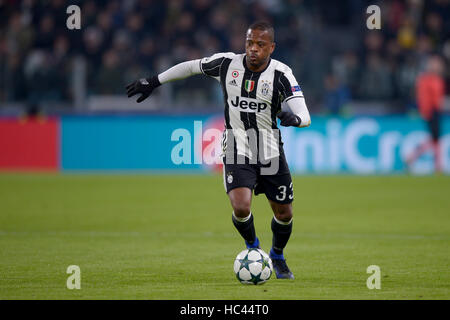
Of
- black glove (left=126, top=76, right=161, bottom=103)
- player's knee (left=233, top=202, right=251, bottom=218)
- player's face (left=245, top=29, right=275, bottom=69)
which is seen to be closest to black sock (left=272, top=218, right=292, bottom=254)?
player's knee (left=233, top=202, right=251, bottom=218)

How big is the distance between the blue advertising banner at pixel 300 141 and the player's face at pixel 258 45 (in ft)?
36.8

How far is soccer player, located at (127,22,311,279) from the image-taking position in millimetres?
7652

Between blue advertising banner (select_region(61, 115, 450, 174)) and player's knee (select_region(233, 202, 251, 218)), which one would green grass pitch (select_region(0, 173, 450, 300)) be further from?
blue advertising banner (select_region(61, 115, 450, 174))

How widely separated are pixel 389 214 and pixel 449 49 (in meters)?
8.66

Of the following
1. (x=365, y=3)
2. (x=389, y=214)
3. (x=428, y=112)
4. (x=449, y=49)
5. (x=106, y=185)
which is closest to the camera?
(x=389, y=214)

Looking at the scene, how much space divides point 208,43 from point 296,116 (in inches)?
548

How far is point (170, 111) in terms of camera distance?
1989cm

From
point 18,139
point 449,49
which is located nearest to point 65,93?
point 18,139

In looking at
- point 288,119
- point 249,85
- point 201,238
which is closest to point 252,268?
point 288,119

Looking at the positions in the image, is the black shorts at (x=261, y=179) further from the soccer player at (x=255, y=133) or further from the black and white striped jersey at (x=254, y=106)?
the black and white striped jersey at (x=254, y=106)

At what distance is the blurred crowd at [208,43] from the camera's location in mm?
20031

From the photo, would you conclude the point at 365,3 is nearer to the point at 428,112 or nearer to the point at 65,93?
the point at 428,112

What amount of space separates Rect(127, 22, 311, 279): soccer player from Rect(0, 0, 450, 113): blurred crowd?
38.8 ft

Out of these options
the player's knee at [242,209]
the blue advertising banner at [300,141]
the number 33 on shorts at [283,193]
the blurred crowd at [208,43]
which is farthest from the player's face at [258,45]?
the blurred crowd at [208,43]
